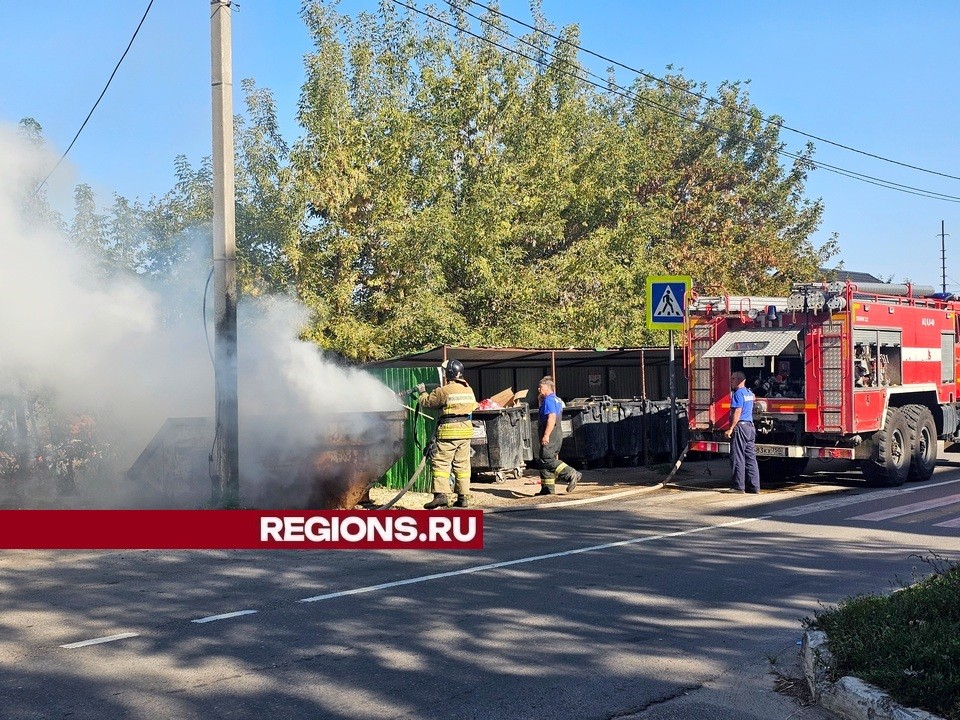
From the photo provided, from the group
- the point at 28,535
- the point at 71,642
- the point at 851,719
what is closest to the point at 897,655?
the point at 851,719

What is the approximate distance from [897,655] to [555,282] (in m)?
15.3

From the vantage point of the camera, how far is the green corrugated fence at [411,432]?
1373 centimetres

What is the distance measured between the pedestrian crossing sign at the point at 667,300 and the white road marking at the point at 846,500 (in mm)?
3601

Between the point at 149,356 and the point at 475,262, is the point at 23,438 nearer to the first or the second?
the point at 149,356

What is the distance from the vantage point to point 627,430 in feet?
58.4

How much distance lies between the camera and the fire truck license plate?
14219mm

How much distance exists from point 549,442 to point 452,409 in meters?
2.62

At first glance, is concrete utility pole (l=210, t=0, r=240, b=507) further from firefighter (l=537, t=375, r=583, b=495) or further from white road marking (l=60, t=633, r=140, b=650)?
white road marking (l=60, t=633, r=140, b=650)

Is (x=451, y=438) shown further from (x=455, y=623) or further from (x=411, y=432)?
(x=455, y=623)

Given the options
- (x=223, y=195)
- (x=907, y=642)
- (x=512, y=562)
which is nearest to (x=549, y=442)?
(x=512, y=562)

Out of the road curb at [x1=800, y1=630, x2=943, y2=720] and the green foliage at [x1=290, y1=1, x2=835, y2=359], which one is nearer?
the road curb at [x1=800, y1=630, x2=943, y2=720]

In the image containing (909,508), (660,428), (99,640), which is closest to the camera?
(99,640)

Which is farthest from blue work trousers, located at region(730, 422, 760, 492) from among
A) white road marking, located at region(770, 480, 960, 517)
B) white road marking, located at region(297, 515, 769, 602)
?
white road marking, located at region(297, 515, 769, 602)

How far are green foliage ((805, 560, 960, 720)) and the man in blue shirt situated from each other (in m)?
7.47
